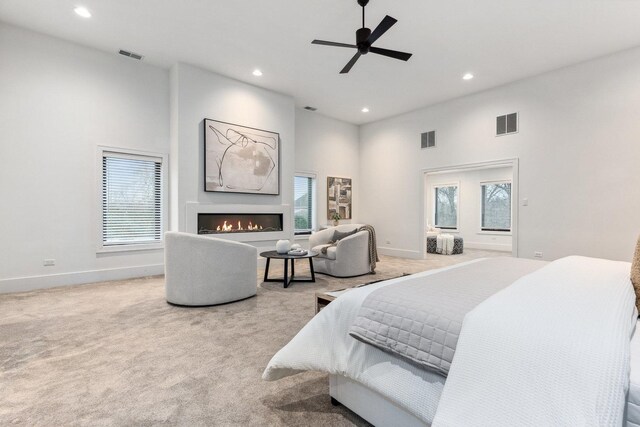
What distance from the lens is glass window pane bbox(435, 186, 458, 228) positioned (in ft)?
31.6

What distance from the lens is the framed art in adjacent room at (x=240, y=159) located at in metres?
5.14

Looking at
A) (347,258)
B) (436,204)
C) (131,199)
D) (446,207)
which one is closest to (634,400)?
(347,258)

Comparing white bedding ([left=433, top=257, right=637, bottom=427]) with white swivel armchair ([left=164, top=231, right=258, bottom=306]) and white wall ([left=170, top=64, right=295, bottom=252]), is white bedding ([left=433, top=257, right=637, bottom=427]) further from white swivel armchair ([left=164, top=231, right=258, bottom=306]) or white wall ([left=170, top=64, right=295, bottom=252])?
white wall ([left=170, top=64, right=295, bottom=252])

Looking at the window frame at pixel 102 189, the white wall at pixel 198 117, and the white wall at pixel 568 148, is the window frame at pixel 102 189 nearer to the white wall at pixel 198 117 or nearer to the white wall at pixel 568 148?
the white wall at pixel 198 117

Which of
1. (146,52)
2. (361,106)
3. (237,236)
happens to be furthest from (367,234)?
(146,52)

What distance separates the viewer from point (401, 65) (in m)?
4.88

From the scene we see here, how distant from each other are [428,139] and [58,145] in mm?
6476

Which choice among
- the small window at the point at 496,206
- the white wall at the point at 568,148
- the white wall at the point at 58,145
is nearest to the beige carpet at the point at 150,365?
the white wall at the point at 58,145

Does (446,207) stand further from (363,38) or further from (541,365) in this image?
(541,365)

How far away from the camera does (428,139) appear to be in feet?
22.1

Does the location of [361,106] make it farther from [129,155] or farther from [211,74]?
[129,155]

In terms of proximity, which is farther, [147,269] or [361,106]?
[361,106]

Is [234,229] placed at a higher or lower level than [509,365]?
higher

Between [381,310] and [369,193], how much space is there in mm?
6675
